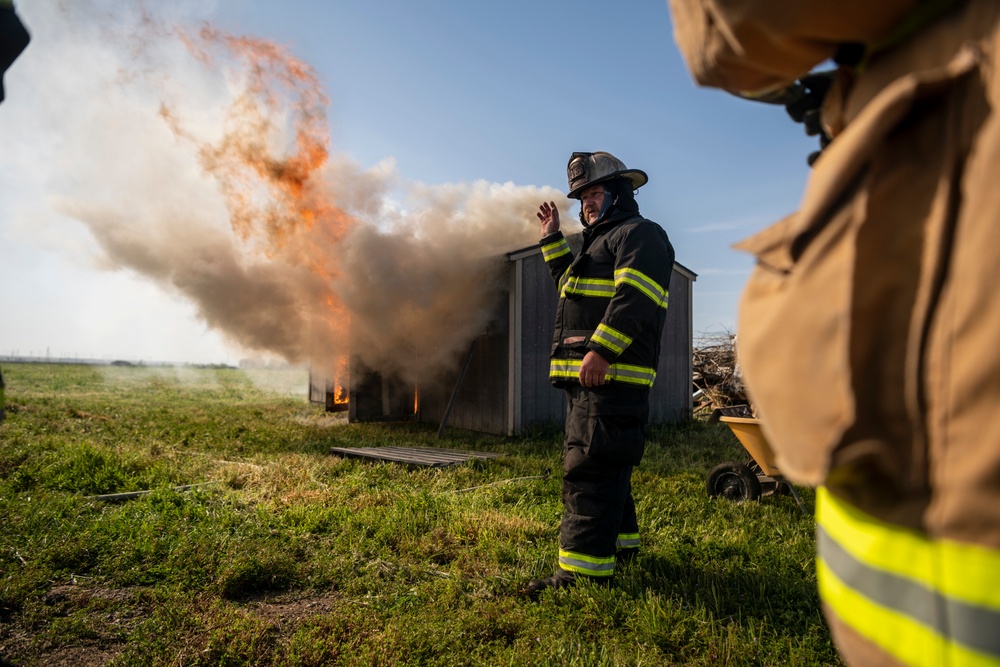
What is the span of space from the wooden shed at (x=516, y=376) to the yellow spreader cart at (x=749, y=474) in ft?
14.3

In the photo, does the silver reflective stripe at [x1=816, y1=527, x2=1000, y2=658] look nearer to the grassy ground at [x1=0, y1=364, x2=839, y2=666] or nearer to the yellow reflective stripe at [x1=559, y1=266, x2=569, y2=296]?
the grassy ground at [x1=0, y1=364, x2=839, y2=666]

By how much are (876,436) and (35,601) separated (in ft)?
12.7

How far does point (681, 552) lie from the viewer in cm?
372

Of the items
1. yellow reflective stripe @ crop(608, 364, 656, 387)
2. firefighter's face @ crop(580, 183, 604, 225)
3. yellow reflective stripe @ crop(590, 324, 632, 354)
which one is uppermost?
firefighter's face @ crop(580, 183, 604, 225)

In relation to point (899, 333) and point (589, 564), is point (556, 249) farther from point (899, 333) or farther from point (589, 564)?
point (899, 333)

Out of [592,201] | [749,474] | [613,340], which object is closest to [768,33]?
[613,340]

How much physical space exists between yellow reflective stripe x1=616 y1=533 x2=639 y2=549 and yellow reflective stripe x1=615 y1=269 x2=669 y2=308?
4.81 feet

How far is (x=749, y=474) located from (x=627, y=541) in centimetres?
208

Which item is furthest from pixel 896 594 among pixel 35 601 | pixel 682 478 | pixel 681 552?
pixel 682 478

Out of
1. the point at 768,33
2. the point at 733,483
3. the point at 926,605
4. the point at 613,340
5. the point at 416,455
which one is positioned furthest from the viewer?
the point at 416,455

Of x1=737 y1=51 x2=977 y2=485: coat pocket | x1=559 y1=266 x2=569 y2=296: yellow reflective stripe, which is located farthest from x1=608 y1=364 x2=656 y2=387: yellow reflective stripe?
x1=737 y1=51 x2=977 y2=485: coat pocket

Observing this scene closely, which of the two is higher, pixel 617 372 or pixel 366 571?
pixel 617 372

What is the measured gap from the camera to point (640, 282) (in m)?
3.11

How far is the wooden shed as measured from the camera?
9.55 m
